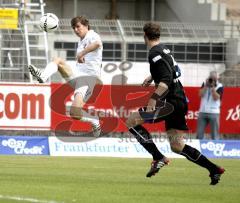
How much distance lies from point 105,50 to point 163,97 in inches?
539

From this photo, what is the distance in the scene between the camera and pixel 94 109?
24188 mm

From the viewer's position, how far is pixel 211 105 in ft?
78.6

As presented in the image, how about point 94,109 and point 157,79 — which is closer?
point 157,79

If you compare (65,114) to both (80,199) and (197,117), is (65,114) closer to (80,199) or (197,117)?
(197,117)

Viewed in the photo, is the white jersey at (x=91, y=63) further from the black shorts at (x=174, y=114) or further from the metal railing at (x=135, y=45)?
the metal railing at (x=135, y=45)

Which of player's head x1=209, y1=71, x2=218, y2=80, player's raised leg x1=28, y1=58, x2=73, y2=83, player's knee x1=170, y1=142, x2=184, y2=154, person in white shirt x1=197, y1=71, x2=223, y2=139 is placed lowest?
person in white shirt x1=197, y1=71, x2=223, y2=139

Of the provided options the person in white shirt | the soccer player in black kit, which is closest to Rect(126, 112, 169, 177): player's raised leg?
the soccer player in black kit

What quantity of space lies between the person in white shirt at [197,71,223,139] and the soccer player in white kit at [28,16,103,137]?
710 centimetres

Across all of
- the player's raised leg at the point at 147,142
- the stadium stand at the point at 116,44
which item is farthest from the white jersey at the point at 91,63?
the stadium stand at the point at 116,44

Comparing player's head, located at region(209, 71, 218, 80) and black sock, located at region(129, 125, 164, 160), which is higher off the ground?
black sock, located at region(129, 125, 164, 160)

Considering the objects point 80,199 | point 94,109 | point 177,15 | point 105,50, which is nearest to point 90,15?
point 177,15

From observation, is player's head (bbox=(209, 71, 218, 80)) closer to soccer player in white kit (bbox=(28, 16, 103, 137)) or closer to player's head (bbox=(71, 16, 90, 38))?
soccer player in white kit (bbox=(28, 16, 103, 137))

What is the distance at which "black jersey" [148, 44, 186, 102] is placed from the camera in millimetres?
12727

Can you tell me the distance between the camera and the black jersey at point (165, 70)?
1273 centimetres
